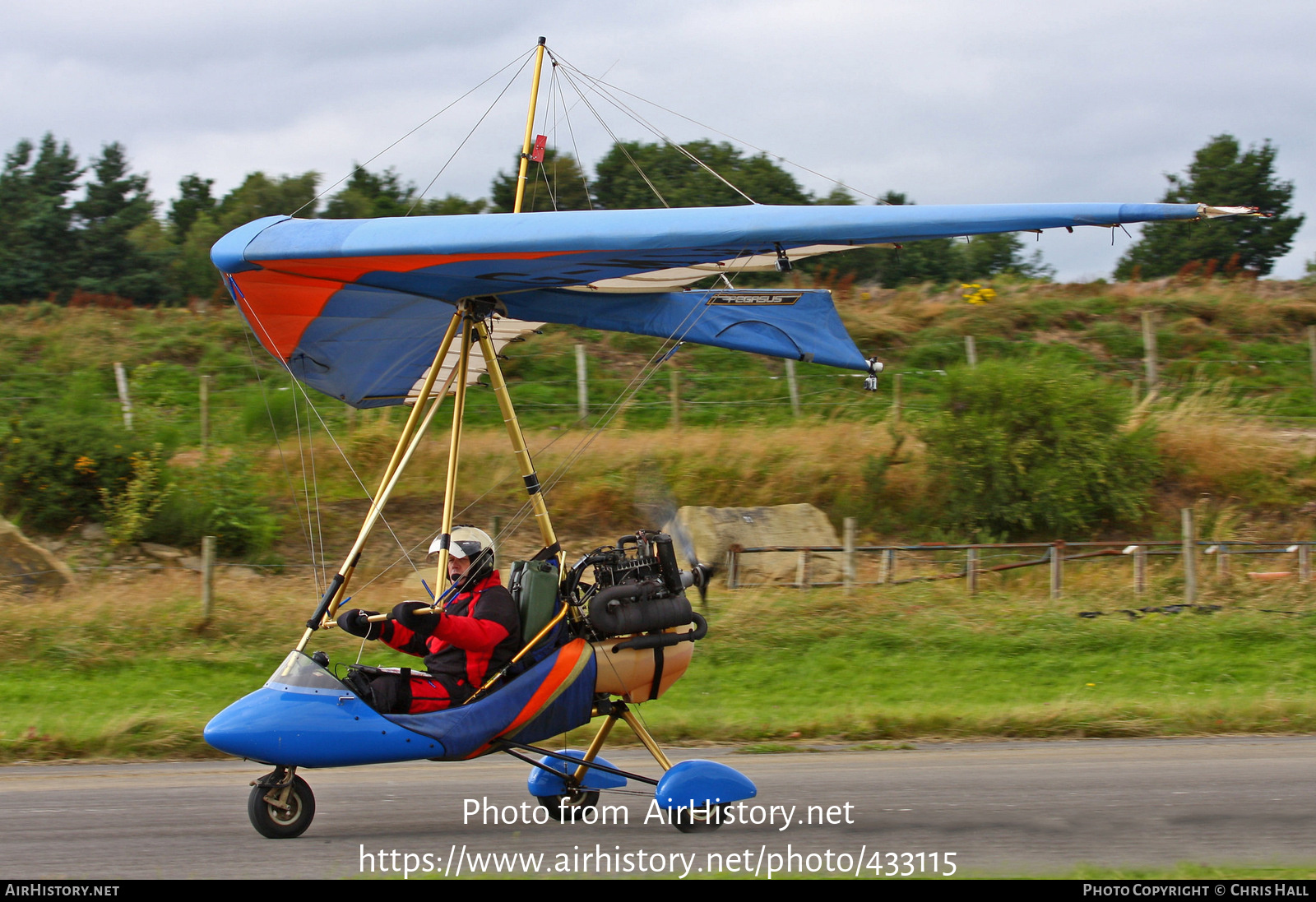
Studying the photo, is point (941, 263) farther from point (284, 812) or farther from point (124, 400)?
point (284, 812)

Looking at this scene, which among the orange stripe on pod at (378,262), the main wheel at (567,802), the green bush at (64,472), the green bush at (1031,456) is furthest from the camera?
the green bush at (1031,456)

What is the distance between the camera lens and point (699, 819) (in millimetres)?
6184

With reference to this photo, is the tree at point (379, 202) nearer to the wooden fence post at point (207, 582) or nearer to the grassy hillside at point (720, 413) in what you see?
the grassy hillside at point (720, 413)

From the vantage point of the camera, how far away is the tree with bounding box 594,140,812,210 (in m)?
26.5

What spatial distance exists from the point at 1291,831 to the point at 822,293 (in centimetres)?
399

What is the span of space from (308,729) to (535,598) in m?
1.35

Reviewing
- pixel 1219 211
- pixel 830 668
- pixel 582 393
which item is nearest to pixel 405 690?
pixel 1219 211

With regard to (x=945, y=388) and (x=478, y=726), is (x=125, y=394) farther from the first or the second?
(x=478, y=726)

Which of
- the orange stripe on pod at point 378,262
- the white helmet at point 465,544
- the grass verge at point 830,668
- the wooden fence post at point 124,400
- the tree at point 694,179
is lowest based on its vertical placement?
the grass verge at point 830,668

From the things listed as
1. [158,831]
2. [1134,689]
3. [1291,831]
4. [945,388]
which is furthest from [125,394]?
[1291,831]

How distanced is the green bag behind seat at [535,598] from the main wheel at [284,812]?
1.38 m

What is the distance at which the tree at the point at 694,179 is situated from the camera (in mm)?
26531

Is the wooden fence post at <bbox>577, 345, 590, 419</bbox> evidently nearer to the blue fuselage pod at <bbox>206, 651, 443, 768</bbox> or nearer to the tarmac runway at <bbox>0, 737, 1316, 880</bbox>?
the tarmac runway at <bbox>0, 737, 1316, 880</bbox>

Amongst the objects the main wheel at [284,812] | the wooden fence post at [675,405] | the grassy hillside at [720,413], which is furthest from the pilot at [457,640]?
the wooden fence post at [675,405]
